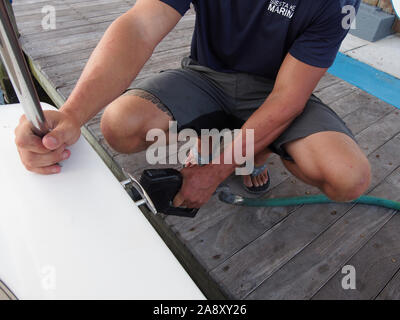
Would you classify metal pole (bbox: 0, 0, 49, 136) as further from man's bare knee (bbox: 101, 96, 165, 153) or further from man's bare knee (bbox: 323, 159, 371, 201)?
man's bare knee (bbox: 323, 159, 371, 201)

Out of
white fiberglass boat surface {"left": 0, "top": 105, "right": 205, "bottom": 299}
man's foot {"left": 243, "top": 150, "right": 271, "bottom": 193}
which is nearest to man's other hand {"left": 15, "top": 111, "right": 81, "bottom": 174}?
white fiberglass boat surface {"left": 0, "top": 105, "right": 205, "bottom": 299}

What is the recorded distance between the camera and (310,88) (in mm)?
1102

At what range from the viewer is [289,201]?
1342mm

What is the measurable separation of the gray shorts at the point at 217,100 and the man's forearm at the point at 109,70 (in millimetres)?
199

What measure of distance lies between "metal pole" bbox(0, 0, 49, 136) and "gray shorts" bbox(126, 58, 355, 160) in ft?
2.25

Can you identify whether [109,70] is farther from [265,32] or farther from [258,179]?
[258,179]

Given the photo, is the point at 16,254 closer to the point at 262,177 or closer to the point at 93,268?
the point at 93,268

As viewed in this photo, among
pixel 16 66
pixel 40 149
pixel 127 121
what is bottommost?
pixel 127 121

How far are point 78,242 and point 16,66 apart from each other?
28 centimetres

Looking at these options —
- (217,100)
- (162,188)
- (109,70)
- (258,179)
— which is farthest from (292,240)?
(109,70)

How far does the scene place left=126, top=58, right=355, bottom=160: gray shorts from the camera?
1.17 m

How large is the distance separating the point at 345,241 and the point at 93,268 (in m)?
1.05
